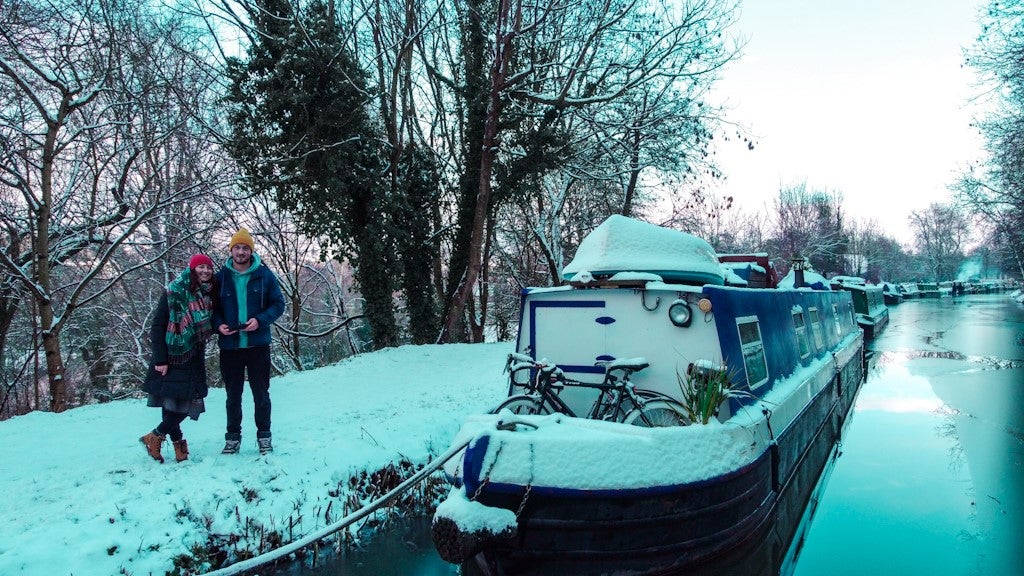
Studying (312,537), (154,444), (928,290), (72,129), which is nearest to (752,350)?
(312,537)

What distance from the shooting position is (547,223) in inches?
798

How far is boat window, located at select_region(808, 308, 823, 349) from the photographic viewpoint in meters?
8.67

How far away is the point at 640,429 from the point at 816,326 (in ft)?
21.1

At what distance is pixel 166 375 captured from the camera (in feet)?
15.9

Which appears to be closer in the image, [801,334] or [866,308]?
[801,334]

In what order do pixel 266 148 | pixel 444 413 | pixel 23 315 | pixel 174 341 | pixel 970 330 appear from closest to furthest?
pixel 174 341
pixel 444 413
pixel 266 148
pixel 23 315
pixel 970 330

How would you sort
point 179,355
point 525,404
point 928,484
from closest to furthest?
1. point 179,355
2. point 525,404
3. point 928,484

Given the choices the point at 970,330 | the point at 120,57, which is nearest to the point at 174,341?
the point at 120,57

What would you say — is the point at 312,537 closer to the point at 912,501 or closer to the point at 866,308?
the point at 912,501

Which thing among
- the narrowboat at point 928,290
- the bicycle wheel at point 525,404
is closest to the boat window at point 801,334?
the bicycle wheel at point 525,404

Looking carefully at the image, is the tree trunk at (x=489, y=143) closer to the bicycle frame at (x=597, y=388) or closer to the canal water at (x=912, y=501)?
the canal water at (x=912, y=501)

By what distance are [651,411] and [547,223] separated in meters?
16.0

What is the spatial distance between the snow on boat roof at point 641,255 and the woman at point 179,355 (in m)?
3.34

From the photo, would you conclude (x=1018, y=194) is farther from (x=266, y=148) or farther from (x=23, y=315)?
(x=23, y=315)
